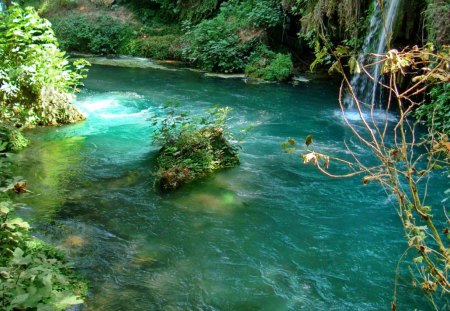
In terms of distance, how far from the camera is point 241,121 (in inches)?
401

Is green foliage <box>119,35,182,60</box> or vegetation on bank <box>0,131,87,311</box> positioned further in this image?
green foliage <box>119,35,182,60</box>

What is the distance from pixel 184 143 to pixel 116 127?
9.29ft

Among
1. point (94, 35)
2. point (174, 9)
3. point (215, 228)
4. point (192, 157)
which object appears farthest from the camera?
point (174, 9)

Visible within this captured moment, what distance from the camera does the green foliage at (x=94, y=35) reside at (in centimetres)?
1880

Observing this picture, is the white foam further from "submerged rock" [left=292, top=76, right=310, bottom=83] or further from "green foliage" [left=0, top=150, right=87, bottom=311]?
"green foliage" [left=0, top=150, right=87, bottom=311]

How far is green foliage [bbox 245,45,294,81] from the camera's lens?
1442 centimetres

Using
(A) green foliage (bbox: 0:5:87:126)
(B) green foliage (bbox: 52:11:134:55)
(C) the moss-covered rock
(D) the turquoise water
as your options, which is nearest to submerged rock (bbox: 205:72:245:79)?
(B) green foliage (bbox: 52:11:134:55)

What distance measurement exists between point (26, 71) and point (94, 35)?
11.5m

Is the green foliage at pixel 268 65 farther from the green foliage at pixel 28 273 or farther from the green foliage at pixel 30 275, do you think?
the green foliage at pixel 30 275

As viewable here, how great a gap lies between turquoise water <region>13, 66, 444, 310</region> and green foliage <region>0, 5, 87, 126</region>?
1.70ft

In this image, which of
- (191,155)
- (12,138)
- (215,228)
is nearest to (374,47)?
(191,155)

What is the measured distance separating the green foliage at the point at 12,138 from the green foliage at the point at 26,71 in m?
0.49

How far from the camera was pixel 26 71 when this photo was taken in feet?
27.1

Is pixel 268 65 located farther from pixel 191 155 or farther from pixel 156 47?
pixel 191 155
